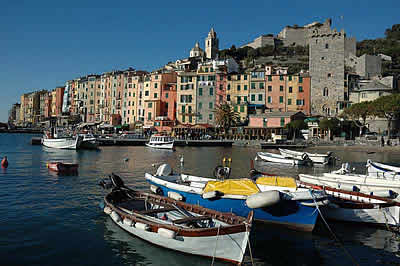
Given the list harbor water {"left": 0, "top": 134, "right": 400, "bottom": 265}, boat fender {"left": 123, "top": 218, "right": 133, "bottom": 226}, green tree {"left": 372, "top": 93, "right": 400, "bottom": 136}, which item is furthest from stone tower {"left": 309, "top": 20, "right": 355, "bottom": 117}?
boat fender {"left": 123, "top": 218, "right": 133, "bottom": 226}

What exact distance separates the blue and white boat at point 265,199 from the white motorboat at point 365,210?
2.07 meters

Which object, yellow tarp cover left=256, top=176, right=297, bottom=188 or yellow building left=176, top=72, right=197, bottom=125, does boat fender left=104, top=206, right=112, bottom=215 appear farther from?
yellow building left=176, top=72, right=197, bottom=125

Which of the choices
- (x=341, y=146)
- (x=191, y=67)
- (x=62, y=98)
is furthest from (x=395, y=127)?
(x=62, y=98)

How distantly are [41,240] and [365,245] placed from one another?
11551 millimetres

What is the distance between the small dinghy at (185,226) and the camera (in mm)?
9625

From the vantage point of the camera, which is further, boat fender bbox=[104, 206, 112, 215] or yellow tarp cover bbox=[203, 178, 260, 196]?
yellow tarp cover bbox=[203, 178, 260, 196]

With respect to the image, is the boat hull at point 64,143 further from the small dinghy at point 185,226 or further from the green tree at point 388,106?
the green tree at point 388,106

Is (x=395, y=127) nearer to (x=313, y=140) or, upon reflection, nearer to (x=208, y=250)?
(x=313, y=140)

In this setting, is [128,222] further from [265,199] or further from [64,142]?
[64,142]

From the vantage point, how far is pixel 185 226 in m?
11.2

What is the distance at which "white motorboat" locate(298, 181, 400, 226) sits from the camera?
13.9 m

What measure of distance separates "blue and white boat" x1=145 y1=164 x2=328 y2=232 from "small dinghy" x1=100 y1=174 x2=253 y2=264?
1.22 m

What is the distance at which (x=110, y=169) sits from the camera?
29.9 m

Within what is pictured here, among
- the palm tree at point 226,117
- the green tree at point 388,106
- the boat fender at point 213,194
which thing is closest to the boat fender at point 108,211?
the boat fender at point 213,194
